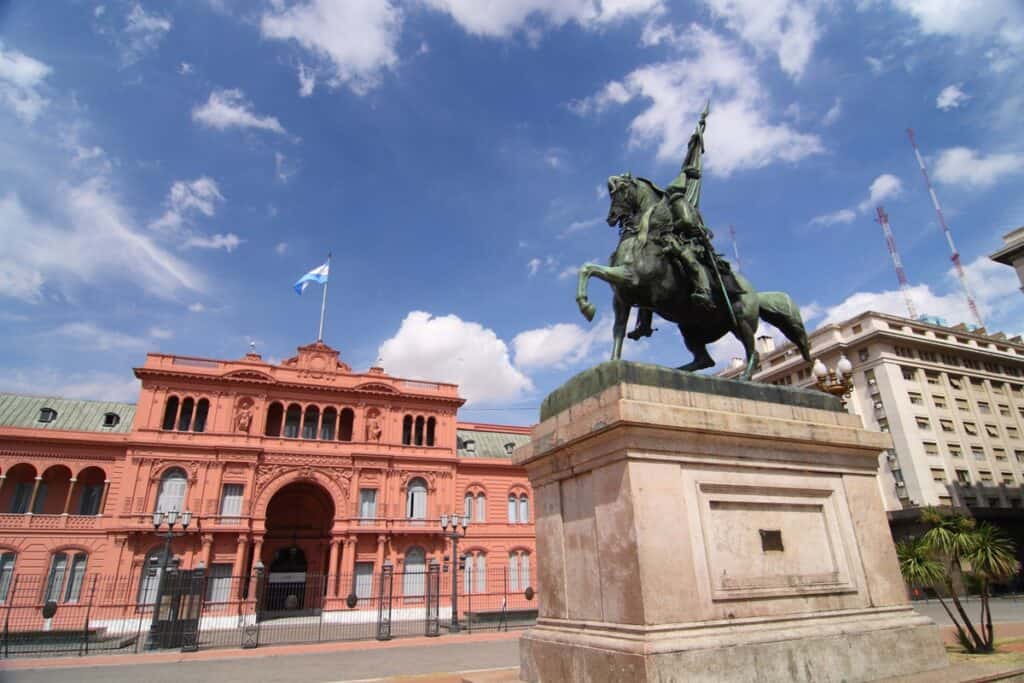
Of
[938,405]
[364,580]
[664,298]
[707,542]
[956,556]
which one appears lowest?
[364,580]

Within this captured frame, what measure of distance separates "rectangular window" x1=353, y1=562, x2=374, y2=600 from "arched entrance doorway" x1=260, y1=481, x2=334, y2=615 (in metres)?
1.89

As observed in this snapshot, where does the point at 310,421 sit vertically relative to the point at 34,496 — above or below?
above

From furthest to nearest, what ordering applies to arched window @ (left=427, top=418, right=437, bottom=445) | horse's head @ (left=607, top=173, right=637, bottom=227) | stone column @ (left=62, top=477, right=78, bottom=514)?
arched window @ (left=427, top=418, right=437, bottom=445) < stone column @ (left=62, top=477, right=78, bottom=514) < horse's head @ (left=607, top=173, right=637, bottom=227)

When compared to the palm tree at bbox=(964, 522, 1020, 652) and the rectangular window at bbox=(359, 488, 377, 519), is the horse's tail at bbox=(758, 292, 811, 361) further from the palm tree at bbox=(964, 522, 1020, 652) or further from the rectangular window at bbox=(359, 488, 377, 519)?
the rectangular window at bbox=(359, 488, 377, 519)

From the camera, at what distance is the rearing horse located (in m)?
5.82

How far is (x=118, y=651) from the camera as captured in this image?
59.8 ft

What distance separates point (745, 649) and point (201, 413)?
3394 centimetres

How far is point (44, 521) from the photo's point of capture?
28.5m

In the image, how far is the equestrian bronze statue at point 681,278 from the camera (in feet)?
19.3

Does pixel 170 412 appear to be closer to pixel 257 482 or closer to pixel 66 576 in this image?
pixel 257 482

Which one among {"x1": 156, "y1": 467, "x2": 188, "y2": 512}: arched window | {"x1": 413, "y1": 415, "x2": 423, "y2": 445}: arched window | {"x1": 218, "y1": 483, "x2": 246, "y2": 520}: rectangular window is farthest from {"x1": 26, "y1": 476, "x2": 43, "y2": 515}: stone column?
{"x1": 413, "y1": 415, "x2": 423, "y2": 445}: arched window

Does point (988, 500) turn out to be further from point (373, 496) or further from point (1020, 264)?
point (373, 496)

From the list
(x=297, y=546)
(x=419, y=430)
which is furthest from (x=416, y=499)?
(x=297, y=546)

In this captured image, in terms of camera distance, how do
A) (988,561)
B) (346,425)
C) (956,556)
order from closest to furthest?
(988,561), (956,556), (346,425)
